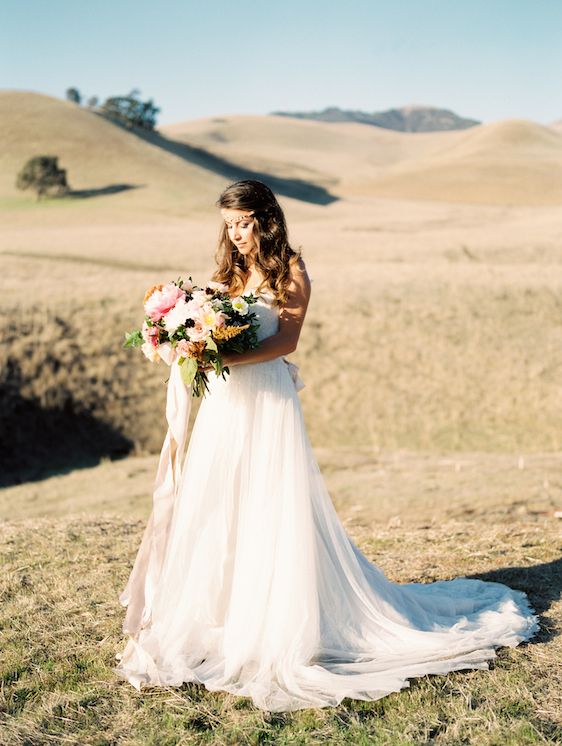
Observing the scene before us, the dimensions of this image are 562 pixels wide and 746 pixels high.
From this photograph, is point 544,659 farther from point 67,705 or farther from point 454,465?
point 454,465

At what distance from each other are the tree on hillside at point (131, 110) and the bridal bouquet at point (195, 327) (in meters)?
99.6

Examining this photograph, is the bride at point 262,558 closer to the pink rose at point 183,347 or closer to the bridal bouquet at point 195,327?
the bridal bouquet at point 195,327

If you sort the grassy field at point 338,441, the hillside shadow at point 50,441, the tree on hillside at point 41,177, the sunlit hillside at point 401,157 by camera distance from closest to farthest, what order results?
the grassy field at point 338,441
the hillside shadow at point 50,441
the tree on hillside at point 41,177
the sunlit hillside at point 401,157

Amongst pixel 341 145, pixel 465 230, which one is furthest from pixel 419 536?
pixel 341 145

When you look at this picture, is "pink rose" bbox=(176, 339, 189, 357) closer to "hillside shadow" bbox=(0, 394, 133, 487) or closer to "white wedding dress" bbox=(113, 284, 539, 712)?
"white wedding dress" bbox=(113, 284, 539, 712)

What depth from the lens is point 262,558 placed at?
5.90 metres

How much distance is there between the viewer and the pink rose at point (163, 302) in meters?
5.70

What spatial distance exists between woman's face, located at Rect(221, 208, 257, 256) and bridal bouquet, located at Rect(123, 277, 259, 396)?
1.42ft

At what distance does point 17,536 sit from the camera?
973cm

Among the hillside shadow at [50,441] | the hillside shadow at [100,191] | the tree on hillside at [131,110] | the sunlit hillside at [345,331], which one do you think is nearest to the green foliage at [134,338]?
the hillside shadow at [50,441]

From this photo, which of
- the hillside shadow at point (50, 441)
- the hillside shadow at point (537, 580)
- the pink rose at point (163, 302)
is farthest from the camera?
the hillside shadow at point (50, 441)

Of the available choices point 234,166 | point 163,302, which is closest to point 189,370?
point 163,302

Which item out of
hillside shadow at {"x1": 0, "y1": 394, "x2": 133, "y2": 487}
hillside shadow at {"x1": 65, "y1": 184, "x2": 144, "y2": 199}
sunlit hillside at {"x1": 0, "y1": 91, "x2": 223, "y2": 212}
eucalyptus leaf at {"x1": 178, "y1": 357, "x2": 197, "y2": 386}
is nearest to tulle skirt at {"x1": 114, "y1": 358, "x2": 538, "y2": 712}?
eucalyptus leaf at {"x1": 178, "y1": 357, "x2": 197, "y2": 386}

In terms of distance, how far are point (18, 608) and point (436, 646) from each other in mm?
3598
